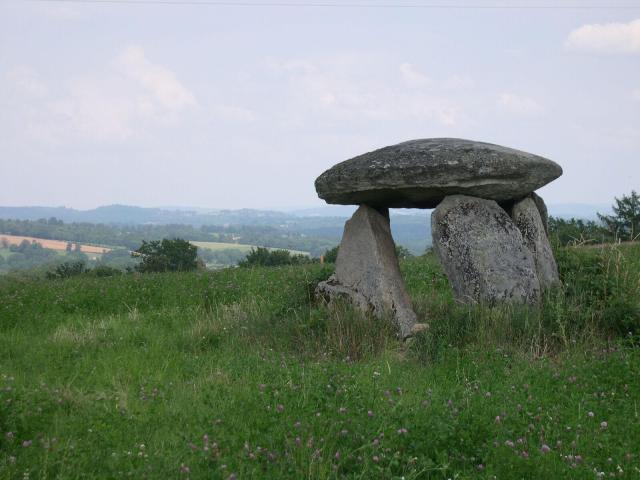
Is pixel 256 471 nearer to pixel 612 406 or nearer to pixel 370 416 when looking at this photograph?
pixel 370 416

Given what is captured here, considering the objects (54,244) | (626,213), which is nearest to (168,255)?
(626,213)

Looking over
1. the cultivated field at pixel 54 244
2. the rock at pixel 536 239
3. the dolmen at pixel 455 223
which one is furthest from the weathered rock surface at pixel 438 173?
the cultivated field at pixel 54 244

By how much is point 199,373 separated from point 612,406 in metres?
4.91

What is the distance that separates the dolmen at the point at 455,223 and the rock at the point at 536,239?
17 millimetres

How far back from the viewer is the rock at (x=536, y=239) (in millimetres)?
11375

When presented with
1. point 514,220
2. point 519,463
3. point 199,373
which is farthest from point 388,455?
point 514,220

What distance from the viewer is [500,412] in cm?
681

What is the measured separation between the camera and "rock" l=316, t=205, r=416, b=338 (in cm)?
1087

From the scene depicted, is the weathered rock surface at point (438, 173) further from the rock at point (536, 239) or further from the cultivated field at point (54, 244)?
the cultivated field at point (54, 244)

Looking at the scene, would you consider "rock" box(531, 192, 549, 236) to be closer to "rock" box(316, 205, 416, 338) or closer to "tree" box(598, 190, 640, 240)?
"rock" box(316, 205, 416, 338)

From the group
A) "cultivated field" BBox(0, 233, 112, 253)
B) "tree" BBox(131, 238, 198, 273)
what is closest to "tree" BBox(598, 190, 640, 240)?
"tree" BBox(131, 238, 198, 273)

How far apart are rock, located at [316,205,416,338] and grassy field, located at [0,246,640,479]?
0.48 meters

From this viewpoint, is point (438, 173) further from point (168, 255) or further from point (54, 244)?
point (54, 244)

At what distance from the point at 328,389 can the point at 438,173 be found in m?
4.72
